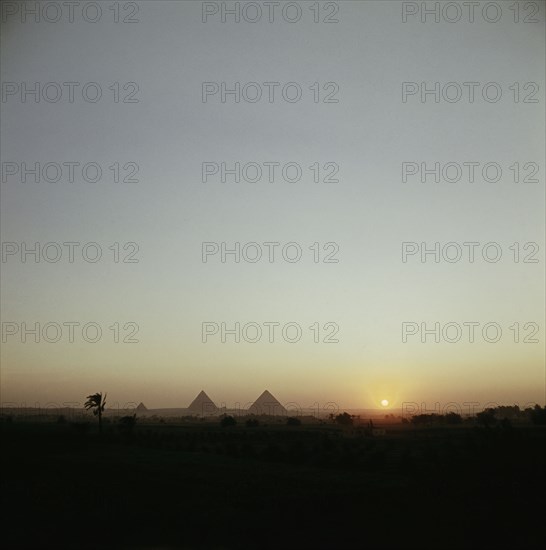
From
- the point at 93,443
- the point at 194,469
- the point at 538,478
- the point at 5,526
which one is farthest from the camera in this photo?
the point at 93,443

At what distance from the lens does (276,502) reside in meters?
16.8

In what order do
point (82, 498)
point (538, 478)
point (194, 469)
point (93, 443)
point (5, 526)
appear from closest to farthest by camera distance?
point (5, 526)
point (82, 498)
point (538, 478)
point (194, 469)
point (93, 443)

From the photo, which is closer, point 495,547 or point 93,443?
point 495,547

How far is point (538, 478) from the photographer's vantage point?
20750mm

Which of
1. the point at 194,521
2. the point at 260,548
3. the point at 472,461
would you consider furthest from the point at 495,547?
the point at 472,461

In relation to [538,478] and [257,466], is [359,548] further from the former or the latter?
[257,466]

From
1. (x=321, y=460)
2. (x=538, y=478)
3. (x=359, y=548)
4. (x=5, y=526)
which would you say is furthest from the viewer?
(x=321, y=460)

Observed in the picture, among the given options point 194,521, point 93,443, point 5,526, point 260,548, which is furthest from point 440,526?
point 93,443

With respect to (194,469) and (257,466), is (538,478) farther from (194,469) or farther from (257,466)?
(194,469)

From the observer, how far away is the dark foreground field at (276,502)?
44.9 ft

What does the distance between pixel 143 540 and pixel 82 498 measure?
4.31 m

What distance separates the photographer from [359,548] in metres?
13.0

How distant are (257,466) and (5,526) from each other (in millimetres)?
11926

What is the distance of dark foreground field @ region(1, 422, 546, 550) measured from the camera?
13.7 m
